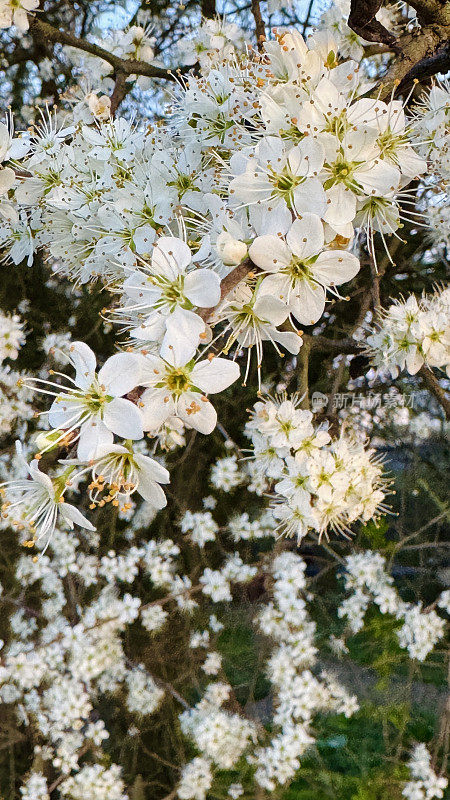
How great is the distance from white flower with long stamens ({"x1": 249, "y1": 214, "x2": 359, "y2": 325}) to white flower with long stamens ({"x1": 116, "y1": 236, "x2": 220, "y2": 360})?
0.04 m

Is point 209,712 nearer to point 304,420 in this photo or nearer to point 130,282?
point 304,420

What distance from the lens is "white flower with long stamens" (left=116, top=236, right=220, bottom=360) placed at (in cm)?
43

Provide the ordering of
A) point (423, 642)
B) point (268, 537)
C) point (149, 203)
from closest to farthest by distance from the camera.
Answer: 1. point (149, 203)
2. point (423, 642)
3. point (268, 537)

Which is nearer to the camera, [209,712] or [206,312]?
[206,312]

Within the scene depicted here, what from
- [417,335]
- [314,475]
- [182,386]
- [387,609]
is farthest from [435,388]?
[387,609]

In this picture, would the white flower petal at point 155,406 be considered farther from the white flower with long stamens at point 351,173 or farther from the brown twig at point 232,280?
the white flower with long stamens at point 351,173

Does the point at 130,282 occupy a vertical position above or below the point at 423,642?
above

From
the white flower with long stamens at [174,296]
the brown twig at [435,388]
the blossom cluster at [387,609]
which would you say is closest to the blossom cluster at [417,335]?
the brown twig at [435,388]

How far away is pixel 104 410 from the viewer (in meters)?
0.43

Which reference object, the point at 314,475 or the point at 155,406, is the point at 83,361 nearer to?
the point at 155,406

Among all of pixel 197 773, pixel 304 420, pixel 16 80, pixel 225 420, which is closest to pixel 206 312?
pixel 304 420

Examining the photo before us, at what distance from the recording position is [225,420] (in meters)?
1.85

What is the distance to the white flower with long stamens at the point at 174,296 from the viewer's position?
0.43 meters

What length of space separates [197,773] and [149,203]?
1.65 meters
